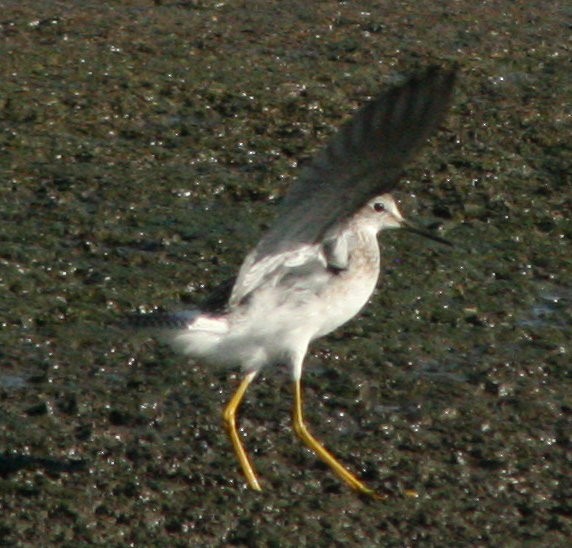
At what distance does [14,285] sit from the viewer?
255 inches

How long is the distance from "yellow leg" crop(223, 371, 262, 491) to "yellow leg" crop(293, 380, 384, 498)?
0.18m

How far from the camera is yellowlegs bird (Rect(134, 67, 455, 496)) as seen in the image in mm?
5012

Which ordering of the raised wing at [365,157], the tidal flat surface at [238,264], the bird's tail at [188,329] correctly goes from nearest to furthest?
the raised wing at [365,157]
the tidal flat surface at [238,264]
the bird's tail at [188,329]

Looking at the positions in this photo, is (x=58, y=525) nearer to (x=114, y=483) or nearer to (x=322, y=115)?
(x=114, y=483)

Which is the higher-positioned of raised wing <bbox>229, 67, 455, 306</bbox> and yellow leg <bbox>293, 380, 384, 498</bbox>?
raised wing <bbox>229, 67, 455, 306</bbox>

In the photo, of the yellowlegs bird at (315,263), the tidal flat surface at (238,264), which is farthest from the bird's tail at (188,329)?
the tidal flat surface at (238,264)

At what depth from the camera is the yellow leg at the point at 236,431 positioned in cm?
520

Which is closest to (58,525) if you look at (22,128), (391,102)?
(391,102)

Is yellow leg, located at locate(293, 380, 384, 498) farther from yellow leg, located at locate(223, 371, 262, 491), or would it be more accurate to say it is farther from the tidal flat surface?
yellow leg, located at locate(223, 371, 262, 491)

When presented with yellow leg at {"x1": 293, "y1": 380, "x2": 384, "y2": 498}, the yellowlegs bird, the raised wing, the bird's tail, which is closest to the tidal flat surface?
yellow leg at {"x1": 293, "y1": 380, "x2": 384, "y2": 498}

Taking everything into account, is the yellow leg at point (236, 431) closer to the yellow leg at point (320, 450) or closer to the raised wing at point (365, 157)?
the yellow leg at point (320, 450)

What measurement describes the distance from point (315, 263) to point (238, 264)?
1292 millimetres

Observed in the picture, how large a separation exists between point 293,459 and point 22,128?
9.85 feet

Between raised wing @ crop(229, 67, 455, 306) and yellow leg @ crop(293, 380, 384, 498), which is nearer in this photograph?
raised wing @ crop(229, 67, 455, 306)
